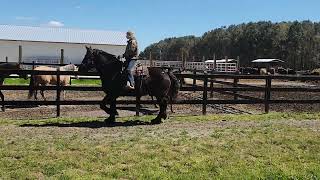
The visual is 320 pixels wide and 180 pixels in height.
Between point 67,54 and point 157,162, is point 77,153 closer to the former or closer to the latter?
point 157,162

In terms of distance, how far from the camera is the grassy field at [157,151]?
7.36 m

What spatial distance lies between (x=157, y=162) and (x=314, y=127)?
5261mm

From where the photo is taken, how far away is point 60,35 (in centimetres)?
5750

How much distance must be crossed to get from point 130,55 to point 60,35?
47436 mm

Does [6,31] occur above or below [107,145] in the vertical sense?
above

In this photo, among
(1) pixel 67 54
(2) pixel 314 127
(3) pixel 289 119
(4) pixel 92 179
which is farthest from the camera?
(1) pixel 67 54

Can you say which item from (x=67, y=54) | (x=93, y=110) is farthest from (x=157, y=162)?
(x=67, y=54)

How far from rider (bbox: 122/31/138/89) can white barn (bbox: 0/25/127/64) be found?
4107 cm

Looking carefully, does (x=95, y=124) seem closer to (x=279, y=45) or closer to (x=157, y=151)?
(x=157, y=151)

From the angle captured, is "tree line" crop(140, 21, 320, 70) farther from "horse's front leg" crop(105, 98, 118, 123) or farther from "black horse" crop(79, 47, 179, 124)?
"horse's front leg" crop(105, 98, 118, 123)

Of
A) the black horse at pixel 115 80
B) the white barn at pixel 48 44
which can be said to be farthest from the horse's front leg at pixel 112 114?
the white barn at pixel 48 44

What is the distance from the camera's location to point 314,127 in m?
11.5

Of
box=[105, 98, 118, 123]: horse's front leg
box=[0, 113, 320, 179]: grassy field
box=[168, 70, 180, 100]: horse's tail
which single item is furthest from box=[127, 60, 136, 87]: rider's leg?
box=[168, 70, 180, 100]: horse's tail

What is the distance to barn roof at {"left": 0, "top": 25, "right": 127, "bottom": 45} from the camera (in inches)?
2143
